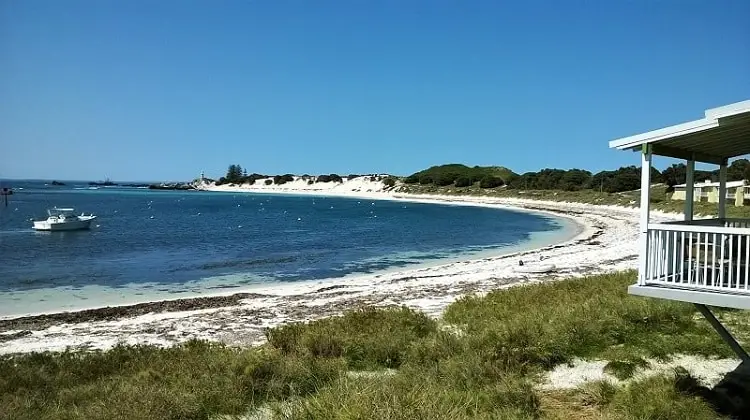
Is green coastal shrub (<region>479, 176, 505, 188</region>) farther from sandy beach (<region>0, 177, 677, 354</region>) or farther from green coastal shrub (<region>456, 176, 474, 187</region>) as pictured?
sandy beach (<region>0, 177, 677, 354</region>)

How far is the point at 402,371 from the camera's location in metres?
8.20

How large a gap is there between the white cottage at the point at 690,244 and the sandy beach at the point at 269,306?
7387 mm

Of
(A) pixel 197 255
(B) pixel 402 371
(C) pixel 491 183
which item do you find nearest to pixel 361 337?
(B) pixel 402 371

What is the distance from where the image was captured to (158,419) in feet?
20.7

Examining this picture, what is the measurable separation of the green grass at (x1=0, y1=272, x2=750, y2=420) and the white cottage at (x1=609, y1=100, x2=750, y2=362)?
1.31 meters

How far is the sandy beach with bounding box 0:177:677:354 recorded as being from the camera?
1309 centimetres

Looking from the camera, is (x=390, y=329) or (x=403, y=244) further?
(x=403, y=244)

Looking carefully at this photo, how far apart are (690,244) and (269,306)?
493 inches

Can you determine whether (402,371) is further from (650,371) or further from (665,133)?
(665,133)

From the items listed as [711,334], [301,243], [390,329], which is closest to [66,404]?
[390,329]

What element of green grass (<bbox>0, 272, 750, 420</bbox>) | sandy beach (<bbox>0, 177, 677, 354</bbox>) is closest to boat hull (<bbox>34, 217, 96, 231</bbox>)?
sandy beach (<bbox>0, 177, 677, 354</bbox>)

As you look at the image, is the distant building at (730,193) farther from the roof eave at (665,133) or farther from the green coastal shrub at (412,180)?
the green coastal shrub at (412,180)

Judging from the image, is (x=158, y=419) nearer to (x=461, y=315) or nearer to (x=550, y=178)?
(x=461, y=315)

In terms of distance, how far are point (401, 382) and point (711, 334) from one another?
625 centimetres
